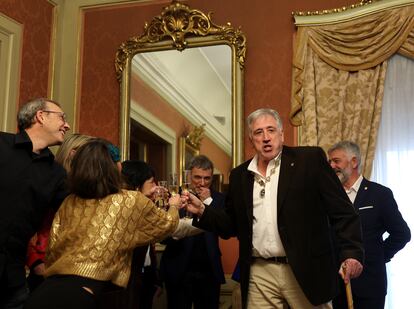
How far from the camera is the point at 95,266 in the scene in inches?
85.7

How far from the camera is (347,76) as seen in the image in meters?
4.48

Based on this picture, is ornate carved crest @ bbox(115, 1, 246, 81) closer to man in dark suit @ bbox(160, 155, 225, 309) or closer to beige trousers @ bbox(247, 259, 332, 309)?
man in dark suit @ bbox(160, 155, 225, 309)

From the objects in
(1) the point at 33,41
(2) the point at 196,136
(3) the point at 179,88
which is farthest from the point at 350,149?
(1) the point at 33,41

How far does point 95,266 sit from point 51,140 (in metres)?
0.77

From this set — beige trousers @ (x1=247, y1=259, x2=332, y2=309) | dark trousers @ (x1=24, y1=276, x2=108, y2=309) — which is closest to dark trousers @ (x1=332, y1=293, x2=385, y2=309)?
beige trousers @ (x1=247, y1=259, x2=332, y2=309)

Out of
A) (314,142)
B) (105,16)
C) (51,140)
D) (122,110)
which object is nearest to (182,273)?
(51,140)

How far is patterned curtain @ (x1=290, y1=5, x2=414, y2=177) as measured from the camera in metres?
4.34

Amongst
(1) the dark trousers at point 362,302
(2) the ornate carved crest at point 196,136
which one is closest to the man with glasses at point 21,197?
(1) the dark trousers at point 362,302

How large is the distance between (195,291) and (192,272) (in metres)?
0.14

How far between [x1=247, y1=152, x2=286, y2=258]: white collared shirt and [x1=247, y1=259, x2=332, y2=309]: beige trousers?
67 mm

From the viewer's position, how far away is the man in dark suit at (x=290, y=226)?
2436 mm

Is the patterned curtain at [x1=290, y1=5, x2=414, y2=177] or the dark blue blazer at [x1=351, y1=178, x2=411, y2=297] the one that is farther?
the patterned curtain at [x1=290, y1=5, x2=414, y2=177]

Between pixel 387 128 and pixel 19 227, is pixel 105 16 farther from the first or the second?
pixel 19 227

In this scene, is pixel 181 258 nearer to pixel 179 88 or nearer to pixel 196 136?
pixel 196 136
